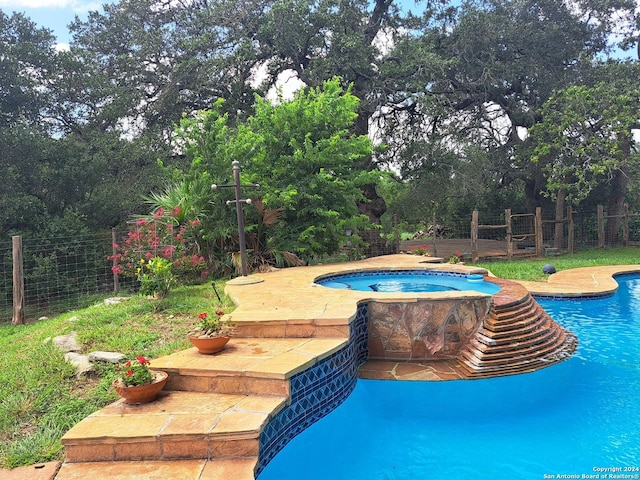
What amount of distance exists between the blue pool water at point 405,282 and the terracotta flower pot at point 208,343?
3787 millimetres

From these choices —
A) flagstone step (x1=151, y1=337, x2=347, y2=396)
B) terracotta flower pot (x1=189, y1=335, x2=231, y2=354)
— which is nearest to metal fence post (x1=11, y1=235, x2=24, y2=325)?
flagstone step (x1=151, y1=337, x2=347, y2=396)

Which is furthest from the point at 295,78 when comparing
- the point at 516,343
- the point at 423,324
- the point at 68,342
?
the point at 68,342

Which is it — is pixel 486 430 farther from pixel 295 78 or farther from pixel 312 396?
pixel 295 78

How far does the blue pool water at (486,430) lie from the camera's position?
3326 mm

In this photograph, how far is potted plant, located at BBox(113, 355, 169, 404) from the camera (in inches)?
121

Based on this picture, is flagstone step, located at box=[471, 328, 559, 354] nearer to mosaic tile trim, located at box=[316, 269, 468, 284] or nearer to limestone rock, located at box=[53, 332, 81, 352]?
mosaic tile trim, located at box=[316, 269, 468, 284]

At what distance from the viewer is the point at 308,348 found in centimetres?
396

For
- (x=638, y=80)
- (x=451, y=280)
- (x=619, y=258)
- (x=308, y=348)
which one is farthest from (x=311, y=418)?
(x=638, y=80)

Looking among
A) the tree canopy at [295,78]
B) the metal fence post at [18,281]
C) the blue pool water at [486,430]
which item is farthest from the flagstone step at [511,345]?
the tree canopy at [295,78]

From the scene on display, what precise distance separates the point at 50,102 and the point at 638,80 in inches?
757

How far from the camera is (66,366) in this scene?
3.89 metres

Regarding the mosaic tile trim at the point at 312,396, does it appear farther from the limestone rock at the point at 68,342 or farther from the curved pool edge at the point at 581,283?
the curved pool edge at the point at 581,283

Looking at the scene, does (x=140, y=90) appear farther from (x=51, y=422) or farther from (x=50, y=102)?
(x=51, y=422)

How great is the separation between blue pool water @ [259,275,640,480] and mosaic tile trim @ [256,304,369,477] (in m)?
0.10
